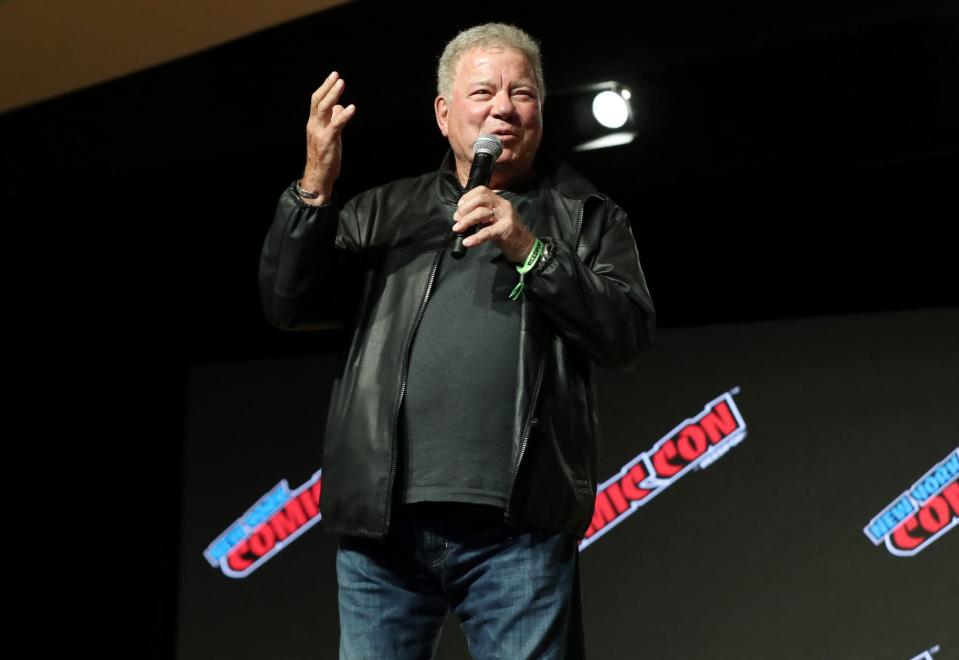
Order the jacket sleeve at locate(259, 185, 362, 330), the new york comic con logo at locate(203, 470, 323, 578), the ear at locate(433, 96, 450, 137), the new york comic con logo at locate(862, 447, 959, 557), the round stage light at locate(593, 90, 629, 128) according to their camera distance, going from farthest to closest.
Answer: the new york comic con logo at locate(203, 470, 323, 578) → the round stage light at locate(593, 90, 629, 128) → the new york comic con logo at locate(862, 447, 959, 557) → the ear at locate(433, 96, 450, 137) → the jacket sleeve at locate(259, 185, 362, 330)

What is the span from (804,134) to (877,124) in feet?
0.52

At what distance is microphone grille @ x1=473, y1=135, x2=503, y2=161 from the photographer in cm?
136

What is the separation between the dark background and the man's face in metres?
1.26

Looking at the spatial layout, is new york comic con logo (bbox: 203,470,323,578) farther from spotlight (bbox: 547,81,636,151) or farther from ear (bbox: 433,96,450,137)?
ear (bbox: 433,96,450,137)

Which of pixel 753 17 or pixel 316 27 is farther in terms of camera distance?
pixel 316 27

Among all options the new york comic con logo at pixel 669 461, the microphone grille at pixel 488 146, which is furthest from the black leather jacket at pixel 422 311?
the new york comic con logo at pixel 669 461

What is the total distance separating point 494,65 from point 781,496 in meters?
1.55

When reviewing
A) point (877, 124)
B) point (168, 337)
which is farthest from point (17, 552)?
point (877, 124)

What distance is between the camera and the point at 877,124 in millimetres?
2514

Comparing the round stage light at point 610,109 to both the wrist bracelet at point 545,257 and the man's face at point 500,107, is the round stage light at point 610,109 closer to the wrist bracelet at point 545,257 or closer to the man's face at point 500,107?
the man's face at point 500,107

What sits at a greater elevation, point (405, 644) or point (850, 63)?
point (850, 63)

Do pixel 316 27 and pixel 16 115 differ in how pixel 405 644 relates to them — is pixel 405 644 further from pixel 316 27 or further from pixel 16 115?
pixel 16 115

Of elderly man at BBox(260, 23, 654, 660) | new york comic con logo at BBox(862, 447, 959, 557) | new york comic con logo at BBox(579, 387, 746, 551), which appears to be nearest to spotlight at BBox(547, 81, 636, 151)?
new york comic con logo at BBox(579, 387, 746, 551)

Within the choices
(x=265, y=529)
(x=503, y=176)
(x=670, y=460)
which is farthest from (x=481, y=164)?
(x=265, y=529)
